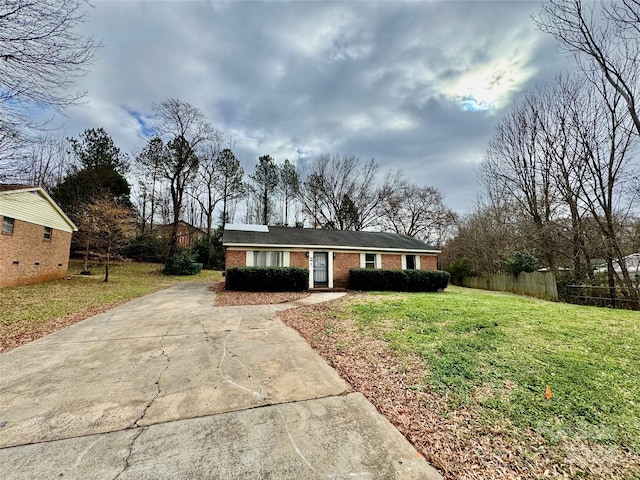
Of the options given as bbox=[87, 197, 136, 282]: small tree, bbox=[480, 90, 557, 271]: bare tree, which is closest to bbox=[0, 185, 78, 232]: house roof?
bbox=[87, 197, 136, 282]: small tree

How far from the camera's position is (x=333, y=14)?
27.8 ft

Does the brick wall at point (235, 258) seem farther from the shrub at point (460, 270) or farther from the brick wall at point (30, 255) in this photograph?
the shrub at point (460, 270)

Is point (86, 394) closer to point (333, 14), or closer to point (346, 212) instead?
point (333, 14)

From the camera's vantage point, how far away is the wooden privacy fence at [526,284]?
13.6m

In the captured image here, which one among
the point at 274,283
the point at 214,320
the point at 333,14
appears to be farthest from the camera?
the point at 274,283

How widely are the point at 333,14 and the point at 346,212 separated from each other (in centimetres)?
2055

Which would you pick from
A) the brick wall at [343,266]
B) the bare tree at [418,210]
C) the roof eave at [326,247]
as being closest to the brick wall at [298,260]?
the roof eave at [326,247]

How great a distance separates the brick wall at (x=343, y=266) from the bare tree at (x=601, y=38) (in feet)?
37.4

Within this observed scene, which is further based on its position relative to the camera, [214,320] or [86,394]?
[214,320]

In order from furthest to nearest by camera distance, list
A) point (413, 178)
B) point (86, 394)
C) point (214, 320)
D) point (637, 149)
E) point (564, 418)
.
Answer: point (413, 178), point (637, 149), point (214, 320), point (86, 394), point (564, 418)

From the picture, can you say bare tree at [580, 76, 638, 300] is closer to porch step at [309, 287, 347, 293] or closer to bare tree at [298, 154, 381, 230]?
porch step at [309, 287, 347, 293]

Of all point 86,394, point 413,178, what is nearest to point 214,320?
point 86,394

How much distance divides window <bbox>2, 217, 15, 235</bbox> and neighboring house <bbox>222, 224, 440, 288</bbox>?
9.24 metres

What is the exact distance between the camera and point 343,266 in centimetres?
1474
